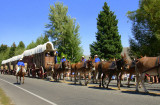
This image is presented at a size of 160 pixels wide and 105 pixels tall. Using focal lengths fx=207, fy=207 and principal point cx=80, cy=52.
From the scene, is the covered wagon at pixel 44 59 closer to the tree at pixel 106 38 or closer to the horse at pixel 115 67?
the horse at pixel 115 67

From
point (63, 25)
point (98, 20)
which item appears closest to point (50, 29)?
point (63, 25)

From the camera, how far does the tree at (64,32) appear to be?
160 ft

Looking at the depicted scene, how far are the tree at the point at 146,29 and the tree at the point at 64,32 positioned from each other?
1976cm

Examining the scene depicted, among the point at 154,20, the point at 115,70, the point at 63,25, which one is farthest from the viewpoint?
the point at 63,25

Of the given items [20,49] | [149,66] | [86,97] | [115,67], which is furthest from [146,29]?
[20,49]

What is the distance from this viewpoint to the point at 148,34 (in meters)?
29.0

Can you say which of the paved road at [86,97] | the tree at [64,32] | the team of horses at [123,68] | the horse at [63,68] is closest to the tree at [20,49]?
the tree at [64,32]

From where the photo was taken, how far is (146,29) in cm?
2933

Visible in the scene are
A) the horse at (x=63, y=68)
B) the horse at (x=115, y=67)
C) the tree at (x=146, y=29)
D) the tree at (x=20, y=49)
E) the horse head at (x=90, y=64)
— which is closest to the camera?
the horse at (x=115, y=67)

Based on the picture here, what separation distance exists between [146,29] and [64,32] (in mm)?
25779

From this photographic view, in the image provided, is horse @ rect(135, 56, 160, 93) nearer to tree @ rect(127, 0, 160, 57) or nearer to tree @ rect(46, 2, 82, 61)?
tree @ rect(127, 0, 160, 57)

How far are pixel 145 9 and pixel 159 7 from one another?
5.53 ft

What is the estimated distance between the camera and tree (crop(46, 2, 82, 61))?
4866cm

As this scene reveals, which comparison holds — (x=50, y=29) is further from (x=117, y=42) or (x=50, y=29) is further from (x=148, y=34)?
(x=148, y=34)
